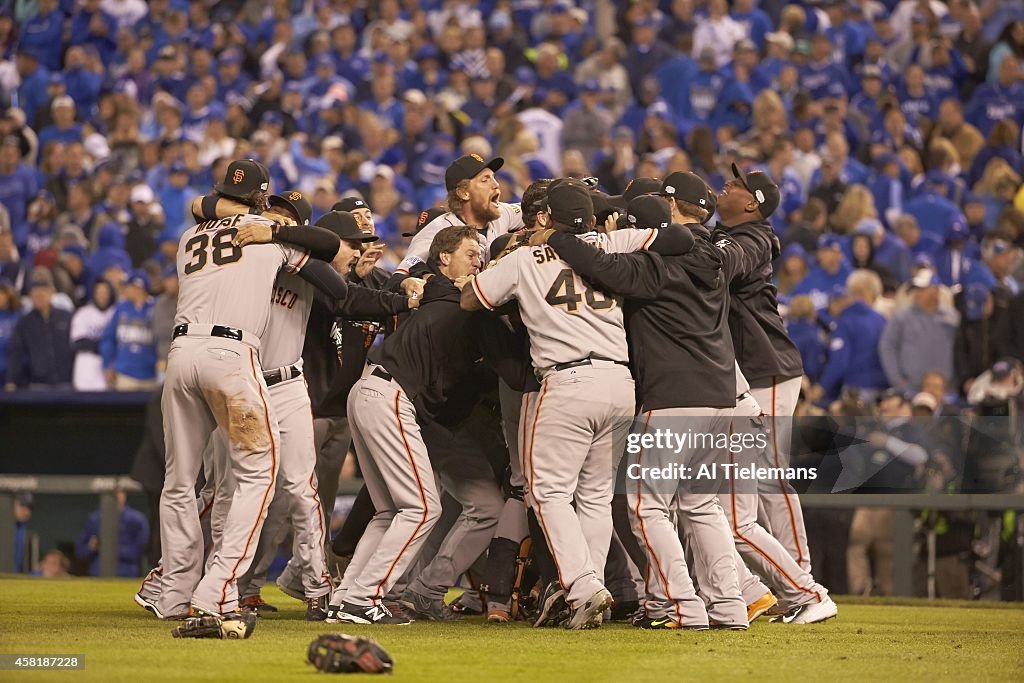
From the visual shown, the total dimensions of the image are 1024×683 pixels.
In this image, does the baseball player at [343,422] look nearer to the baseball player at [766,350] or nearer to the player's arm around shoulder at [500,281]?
the player's arm around shoulder at [500,281]

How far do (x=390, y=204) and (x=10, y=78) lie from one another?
695 cm

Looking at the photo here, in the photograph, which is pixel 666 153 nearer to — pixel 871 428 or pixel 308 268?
pixel 871 428

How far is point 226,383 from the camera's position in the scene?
22.7ft

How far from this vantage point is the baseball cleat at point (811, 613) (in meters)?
7.98

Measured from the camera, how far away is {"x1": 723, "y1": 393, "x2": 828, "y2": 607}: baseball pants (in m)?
7.82

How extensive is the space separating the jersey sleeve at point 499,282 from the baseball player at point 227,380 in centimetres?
72

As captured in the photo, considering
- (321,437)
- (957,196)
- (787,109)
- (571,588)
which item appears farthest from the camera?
(787,109)

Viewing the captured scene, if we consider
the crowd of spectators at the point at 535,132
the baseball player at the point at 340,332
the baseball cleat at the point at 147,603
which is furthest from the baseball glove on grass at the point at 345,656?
the crowd of spectators at the point at 535,132

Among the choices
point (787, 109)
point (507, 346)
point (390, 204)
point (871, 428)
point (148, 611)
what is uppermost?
point (787, 109)

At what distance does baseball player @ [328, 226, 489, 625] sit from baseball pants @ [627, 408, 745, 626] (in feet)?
3.30

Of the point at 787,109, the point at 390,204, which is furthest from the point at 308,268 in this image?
the point at 787,109

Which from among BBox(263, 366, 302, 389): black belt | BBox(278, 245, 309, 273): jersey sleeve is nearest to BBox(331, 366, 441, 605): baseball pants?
BBox(263, 366, 302, 389): black belt

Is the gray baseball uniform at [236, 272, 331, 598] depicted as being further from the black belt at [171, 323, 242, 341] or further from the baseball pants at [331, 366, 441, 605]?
the black belt at [171, 323, 242, 341]

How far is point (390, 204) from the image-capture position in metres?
14.8
